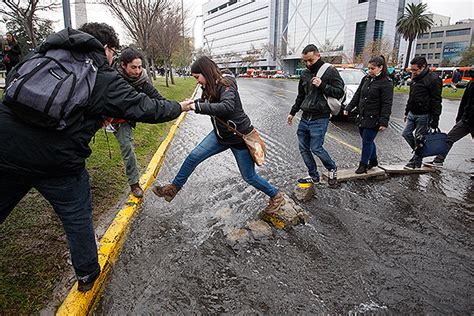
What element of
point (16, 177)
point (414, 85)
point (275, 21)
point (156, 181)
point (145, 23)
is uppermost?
point (275, 21)

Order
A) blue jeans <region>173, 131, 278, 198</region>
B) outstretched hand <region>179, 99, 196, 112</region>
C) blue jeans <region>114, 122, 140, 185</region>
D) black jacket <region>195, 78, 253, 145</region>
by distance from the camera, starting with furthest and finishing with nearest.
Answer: blue jeans <region>114, 122, 140, 185</region>, blue jeans <region>173, 131, 278, 198</region>, black jacket <region>195, 78, 253, 145</region>, outstretched hand <region>179, 99, 196, 112</region>

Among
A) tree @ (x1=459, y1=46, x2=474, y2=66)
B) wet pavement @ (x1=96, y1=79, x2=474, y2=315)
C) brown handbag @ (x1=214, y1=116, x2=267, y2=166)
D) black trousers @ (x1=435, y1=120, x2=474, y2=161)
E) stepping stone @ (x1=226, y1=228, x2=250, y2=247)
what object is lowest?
wet pavement @ (x1=96, y1=79, x2=474, y2=315)

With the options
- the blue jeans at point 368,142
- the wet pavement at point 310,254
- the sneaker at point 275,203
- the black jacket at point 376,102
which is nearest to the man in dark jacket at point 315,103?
the wet pavement at point 310,254

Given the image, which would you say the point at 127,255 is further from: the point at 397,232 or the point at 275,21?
the point at 275,21

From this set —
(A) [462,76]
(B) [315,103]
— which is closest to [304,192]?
(B) [315,103]

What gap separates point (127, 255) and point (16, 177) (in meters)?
1.31

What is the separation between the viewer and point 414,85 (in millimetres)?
5332

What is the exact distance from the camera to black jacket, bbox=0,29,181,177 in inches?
74.1

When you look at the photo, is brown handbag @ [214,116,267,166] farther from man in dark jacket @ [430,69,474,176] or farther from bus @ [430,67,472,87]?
bus @ [430,67,472,87]

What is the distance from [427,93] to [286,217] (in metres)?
3.44

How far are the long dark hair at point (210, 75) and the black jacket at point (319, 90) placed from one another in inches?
61.3

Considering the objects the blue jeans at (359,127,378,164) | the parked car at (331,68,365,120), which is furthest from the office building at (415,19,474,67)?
the blue jeans at (359,127,378,164)

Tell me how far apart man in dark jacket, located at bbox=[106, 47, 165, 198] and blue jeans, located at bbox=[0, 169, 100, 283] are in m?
1.49

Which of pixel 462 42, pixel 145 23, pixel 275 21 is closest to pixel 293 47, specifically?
pixel 275 21
